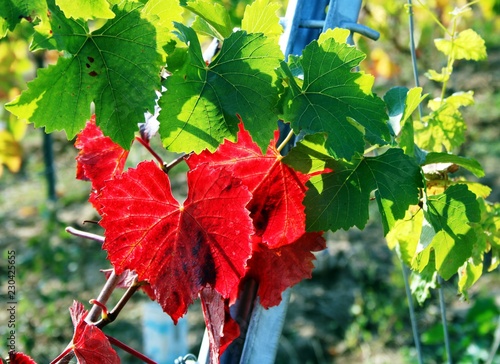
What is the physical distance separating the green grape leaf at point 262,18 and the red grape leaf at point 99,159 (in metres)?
0.21

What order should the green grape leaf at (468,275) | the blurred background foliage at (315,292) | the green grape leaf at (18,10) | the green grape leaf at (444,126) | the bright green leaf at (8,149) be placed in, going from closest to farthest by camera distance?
the green grape leaf at (18,10) → the green grape leaf at (468,275) → the green grape leaf at (444,126) → the blurred background foliage at (315,292) → the bright green leaf at (8,149)

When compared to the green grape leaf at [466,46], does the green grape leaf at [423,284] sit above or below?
below

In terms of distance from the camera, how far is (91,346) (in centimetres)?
75

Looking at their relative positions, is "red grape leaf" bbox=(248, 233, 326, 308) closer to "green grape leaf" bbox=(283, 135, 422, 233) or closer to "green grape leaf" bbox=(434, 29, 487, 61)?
"green grape leaf" bbox=(283, 135, 422, 233)

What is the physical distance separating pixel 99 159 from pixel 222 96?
221mm

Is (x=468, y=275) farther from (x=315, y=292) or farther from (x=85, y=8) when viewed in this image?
(x=315, y=292)

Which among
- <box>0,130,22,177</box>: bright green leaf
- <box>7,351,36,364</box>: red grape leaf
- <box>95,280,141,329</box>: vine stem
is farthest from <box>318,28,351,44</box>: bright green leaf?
<box>0,130,22,177</box>: bright green leaf

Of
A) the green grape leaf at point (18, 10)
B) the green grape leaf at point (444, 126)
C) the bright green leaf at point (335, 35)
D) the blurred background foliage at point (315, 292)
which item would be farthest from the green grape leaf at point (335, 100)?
the blurred background foliage at point (315, 292)

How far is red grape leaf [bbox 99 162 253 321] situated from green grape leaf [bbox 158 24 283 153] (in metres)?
0.05

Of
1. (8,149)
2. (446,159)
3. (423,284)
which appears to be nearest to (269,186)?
(446,159)

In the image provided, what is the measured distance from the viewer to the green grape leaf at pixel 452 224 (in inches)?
30.9

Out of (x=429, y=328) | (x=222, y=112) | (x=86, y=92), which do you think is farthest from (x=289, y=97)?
(x=429, y=328)

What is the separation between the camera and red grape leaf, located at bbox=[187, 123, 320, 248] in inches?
30.6

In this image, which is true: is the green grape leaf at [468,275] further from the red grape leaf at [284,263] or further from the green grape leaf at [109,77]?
the green grape leaf at [109,77]
